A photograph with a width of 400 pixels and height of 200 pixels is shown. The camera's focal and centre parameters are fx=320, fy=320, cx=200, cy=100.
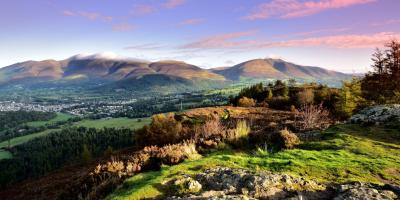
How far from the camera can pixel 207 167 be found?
46.6ft

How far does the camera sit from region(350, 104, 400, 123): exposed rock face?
2566cm

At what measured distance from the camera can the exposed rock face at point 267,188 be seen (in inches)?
403

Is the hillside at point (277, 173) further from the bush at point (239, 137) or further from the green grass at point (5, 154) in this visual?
the green grass at point (5, 154)

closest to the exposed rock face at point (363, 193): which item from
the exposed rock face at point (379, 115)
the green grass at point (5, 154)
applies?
the exposed rock face at point (379, 115)

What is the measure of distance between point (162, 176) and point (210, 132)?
1091cm

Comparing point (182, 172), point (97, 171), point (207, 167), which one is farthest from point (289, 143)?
point (97, 171)

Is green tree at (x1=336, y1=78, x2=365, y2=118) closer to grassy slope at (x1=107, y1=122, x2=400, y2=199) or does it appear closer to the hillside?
the hillside

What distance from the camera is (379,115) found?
26750 mm

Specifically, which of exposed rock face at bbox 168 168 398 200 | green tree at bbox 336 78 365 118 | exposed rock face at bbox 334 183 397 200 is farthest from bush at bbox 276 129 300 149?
green tree at bbox 336 78 365 118

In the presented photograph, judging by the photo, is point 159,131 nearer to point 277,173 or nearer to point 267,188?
point 277,173

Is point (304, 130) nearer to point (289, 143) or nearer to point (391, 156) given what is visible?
point (289, 143)

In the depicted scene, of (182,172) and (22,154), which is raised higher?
(182,172)

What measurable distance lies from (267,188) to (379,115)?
20.2 meters

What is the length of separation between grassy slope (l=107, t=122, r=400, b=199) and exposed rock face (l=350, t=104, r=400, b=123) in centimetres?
668
